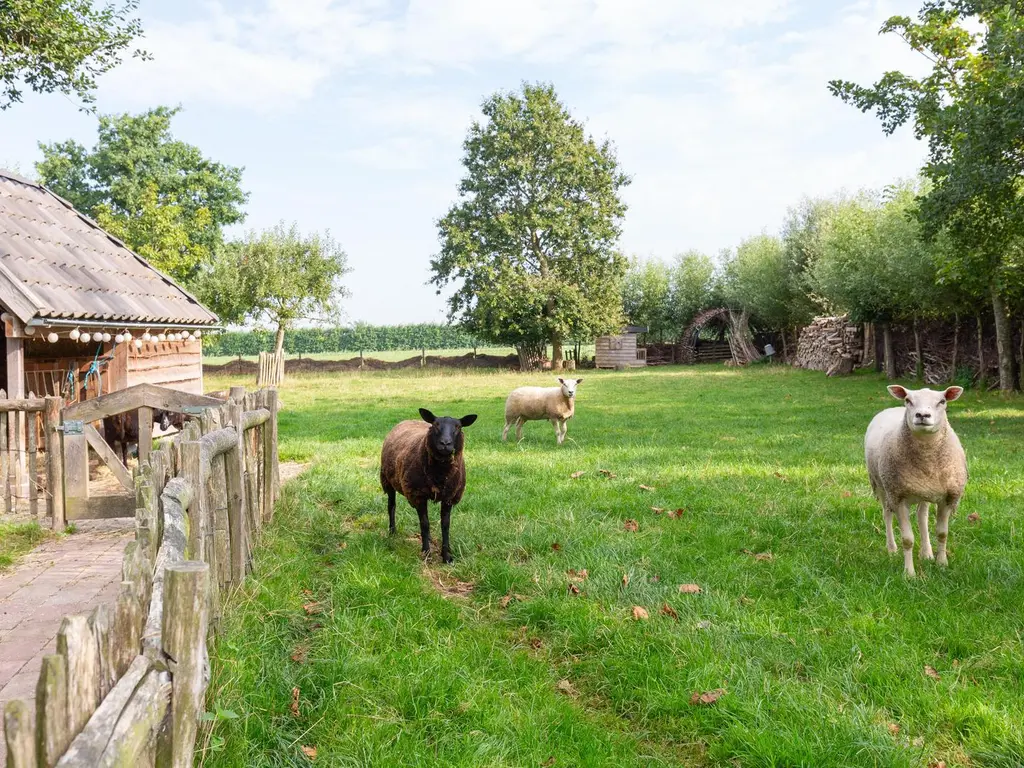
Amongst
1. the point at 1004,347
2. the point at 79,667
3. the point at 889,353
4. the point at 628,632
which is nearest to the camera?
the point at 79,667

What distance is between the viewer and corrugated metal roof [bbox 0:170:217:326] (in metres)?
10.3

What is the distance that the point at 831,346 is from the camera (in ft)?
115

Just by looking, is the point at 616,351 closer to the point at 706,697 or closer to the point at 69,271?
the point at 69,271

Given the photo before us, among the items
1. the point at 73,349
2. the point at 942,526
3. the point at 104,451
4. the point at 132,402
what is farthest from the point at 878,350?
the point at 104,451

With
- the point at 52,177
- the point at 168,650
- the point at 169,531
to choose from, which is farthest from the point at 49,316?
the point at 52,177

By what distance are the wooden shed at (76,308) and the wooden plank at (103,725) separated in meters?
8.88

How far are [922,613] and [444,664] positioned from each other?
3366mm

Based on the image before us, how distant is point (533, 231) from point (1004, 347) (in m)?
28.5

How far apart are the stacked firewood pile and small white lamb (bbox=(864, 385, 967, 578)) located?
89.4 feet

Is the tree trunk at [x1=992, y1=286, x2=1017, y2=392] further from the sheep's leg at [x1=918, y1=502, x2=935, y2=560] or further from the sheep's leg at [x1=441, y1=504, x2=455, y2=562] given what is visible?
the sheep's leg at [x1=441, y1=504, x2=455, y2=562]

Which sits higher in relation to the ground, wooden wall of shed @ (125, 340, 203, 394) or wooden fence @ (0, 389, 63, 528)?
wooden wall of shed @ (125, 340, 203, 394)

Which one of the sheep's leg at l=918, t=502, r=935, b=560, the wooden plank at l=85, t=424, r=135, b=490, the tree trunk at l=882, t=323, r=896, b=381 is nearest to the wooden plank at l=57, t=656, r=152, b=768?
the sheep's leg at l=918, t=502, r=935, b=560

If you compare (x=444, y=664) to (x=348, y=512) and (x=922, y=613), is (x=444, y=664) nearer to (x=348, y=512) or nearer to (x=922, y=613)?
(x=922, y=613)

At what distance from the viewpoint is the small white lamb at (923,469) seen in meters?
6.33
